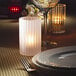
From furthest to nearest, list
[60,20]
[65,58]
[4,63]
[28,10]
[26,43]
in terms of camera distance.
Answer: [28,10], [60,20], [26,43], [4,63], [65,58]

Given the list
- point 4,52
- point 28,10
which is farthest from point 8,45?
point 28,10

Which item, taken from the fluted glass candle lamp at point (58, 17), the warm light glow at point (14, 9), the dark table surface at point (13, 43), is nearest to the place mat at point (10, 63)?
the dark table surface at point (13, 43)

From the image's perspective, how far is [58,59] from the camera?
33.2 inches

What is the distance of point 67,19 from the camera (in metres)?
1.84

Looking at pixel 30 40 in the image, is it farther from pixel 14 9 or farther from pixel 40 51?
pixel 14 9

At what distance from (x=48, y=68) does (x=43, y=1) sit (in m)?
0.50

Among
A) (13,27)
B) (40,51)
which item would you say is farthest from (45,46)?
(13,27)

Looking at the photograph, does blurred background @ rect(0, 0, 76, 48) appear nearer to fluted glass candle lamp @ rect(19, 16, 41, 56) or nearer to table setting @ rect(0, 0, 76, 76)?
table setting @ rect(0, 0, 76, 76)

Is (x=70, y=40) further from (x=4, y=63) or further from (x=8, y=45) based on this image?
(x=4, y=63)

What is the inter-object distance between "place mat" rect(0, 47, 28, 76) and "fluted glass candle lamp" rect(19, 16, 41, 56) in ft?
0.12

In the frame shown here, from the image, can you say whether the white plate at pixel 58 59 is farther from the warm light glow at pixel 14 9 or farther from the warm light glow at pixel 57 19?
the warm light glow at pixel 14 9

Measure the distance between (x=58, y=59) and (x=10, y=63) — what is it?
0.19 meters

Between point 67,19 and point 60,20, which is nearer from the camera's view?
point 60,20

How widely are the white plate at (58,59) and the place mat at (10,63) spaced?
0.21 feet
